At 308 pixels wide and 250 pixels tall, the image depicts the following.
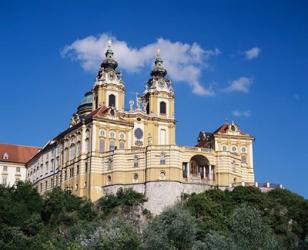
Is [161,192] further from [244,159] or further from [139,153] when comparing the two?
[244,159]

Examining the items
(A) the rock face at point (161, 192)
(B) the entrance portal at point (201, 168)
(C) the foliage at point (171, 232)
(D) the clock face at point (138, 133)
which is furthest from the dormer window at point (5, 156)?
(C) the foliage at point (171, 232)

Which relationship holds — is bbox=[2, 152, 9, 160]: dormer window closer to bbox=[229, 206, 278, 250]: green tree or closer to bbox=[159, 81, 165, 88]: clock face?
bbox=[159, 81, 165, 88]: clock face

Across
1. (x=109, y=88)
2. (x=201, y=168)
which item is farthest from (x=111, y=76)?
(x=201, y=168)

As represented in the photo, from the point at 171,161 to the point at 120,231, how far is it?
104 ft

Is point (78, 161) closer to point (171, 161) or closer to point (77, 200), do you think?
point (77, 200)

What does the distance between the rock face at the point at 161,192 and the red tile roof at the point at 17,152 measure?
37.1 meters

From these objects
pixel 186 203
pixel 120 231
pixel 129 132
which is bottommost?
pixel 120 231

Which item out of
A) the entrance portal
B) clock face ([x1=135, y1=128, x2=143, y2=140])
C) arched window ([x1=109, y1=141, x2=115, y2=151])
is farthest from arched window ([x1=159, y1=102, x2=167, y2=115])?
the entrance portal

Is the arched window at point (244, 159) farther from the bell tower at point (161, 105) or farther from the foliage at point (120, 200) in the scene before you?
the foliage at point (120, 200)

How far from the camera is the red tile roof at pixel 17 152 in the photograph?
402 feet

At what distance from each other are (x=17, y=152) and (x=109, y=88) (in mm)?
29421

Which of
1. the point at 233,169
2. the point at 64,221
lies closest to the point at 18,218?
the point at 64,221

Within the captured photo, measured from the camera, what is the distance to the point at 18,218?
81625 mm

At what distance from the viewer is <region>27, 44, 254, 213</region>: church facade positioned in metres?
91.2
